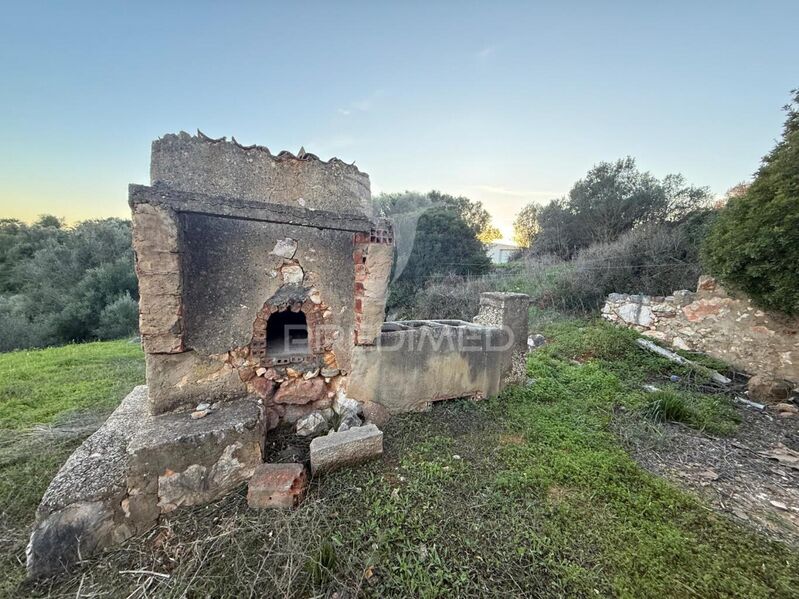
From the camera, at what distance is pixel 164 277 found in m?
2.67

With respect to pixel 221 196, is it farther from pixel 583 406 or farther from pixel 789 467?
pixel 789 467

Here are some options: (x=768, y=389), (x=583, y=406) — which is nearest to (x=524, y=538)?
(x=583, y=406)

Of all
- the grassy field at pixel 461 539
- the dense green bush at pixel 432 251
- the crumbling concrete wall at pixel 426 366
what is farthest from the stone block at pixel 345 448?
the dense green bush at pixel 432 251

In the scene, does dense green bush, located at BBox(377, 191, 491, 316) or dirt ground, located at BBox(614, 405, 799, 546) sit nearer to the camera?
dirt ground, located at BBox(614, 405, 799, 546)

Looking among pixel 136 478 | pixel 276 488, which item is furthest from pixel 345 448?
pixel 136 478

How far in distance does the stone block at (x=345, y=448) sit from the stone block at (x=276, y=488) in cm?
24

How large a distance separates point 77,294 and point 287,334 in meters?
15.9

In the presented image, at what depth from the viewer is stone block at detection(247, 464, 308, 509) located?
239 centimetres

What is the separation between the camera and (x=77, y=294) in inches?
522

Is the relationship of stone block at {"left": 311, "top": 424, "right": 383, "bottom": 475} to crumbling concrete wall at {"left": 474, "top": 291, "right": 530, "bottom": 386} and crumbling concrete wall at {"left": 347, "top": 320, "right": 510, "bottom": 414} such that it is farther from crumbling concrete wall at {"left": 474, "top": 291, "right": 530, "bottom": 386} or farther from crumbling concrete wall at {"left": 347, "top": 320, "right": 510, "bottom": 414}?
crumbling concrete wall at {"left": 474, "top": 291, "right": 530, "bottom": 386}

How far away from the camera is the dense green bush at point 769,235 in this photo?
4801 millimetres

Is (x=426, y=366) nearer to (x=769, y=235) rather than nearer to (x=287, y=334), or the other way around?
(x=287, y=334)

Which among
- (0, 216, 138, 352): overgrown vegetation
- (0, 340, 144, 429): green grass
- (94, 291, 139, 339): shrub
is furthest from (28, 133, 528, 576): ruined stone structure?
(0, 216, 138, 352): overgrown vegetation

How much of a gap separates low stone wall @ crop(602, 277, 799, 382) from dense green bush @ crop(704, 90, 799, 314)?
57 centimetres
